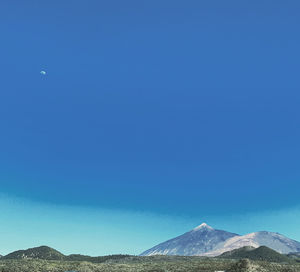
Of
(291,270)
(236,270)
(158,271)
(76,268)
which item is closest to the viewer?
(236,270)

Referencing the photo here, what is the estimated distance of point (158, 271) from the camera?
112 meters

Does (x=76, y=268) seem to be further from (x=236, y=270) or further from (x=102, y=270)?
(x=236, y=270)

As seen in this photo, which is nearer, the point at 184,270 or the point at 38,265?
the point at 184,270

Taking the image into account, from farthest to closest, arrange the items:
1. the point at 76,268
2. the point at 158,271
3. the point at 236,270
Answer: the point at 76,268
the point at 158,271
the point at 236,270

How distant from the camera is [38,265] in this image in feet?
406

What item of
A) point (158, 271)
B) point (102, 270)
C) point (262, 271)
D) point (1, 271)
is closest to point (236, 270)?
point (262, 271)

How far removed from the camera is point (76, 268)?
120 m

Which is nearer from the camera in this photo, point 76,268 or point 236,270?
point 236,270

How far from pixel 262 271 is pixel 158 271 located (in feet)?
112

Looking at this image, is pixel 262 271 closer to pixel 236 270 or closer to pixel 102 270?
pixel 236 270

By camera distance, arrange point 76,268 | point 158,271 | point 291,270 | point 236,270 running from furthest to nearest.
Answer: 1. point 76,268
2. point 158,271
3. point 291,270
4. point 236,270

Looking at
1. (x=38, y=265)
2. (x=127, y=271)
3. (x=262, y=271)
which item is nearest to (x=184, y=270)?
(x=127, y=271)

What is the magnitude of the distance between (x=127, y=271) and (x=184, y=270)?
2101 cm

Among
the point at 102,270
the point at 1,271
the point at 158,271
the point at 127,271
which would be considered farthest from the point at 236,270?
the point at 1,271
